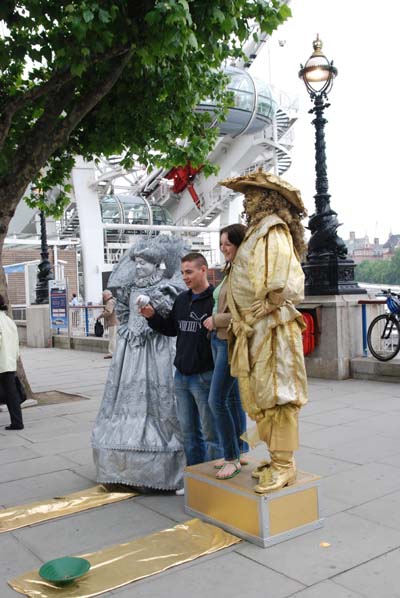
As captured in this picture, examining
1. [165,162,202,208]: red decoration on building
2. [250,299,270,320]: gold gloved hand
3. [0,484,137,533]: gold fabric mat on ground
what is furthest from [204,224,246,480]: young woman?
[165,162,202,208]: red decoration on building

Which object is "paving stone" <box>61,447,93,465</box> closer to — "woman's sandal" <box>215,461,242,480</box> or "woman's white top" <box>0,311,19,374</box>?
"woman's white top" <box>0,311,19,374</box>

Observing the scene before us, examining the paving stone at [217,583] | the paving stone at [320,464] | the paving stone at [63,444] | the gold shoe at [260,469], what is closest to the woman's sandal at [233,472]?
the gold shoe at [260,469]

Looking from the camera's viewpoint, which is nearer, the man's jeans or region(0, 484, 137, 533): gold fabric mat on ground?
region(0, 484, 137, 533): gold fabric mat on ground

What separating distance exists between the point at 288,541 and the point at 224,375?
1.14 meters

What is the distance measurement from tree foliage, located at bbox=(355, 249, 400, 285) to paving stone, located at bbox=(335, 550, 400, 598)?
5178 centimetres

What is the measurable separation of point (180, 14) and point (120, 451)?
424 centimetres

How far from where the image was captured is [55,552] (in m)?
3.80

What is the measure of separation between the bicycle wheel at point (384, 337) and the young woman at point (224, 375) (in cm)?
594

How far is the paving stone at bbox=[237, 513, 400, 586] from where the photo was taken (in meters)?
3.37

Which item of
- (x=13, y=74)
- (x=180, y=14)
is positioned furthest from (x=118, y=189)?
(x=180, y=14)

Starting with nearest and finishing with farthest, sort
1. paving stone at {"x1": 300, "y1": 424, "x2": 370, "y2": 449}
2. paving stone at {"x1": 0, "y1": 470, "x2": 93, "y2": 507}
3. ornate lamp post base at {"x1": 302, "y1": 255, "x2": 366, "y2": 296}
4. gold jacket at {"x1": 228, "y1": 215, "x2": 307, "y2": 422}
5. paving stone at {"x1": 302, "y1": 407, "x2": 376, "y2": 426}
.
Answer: gold jacket at {"x1": 228, "y1": 215, "x2": 307, "y2": 422}, paving stone at {"x1": 0, "y1": 470, "x2": 93, "y2": 507}, paving stone at {"x1": 300, "y1": 424, "x2": 370, "y2": 449}, paving stone at {"x1": 302, "y1": 407, "x2": 376, "y2": 426}, ornate lamp post base at {"x1": 302, "y1": 255, "x2": 366, "y2": 296}

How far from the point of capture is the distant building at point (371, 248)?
8319 cm

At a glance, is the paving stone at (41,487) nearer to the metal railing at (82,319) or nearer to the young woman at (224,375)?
the young woman at (224,375)

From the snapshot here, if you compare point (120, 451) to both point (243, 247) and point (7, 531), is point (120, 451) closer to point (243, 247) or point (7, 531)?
point (7, 531)
